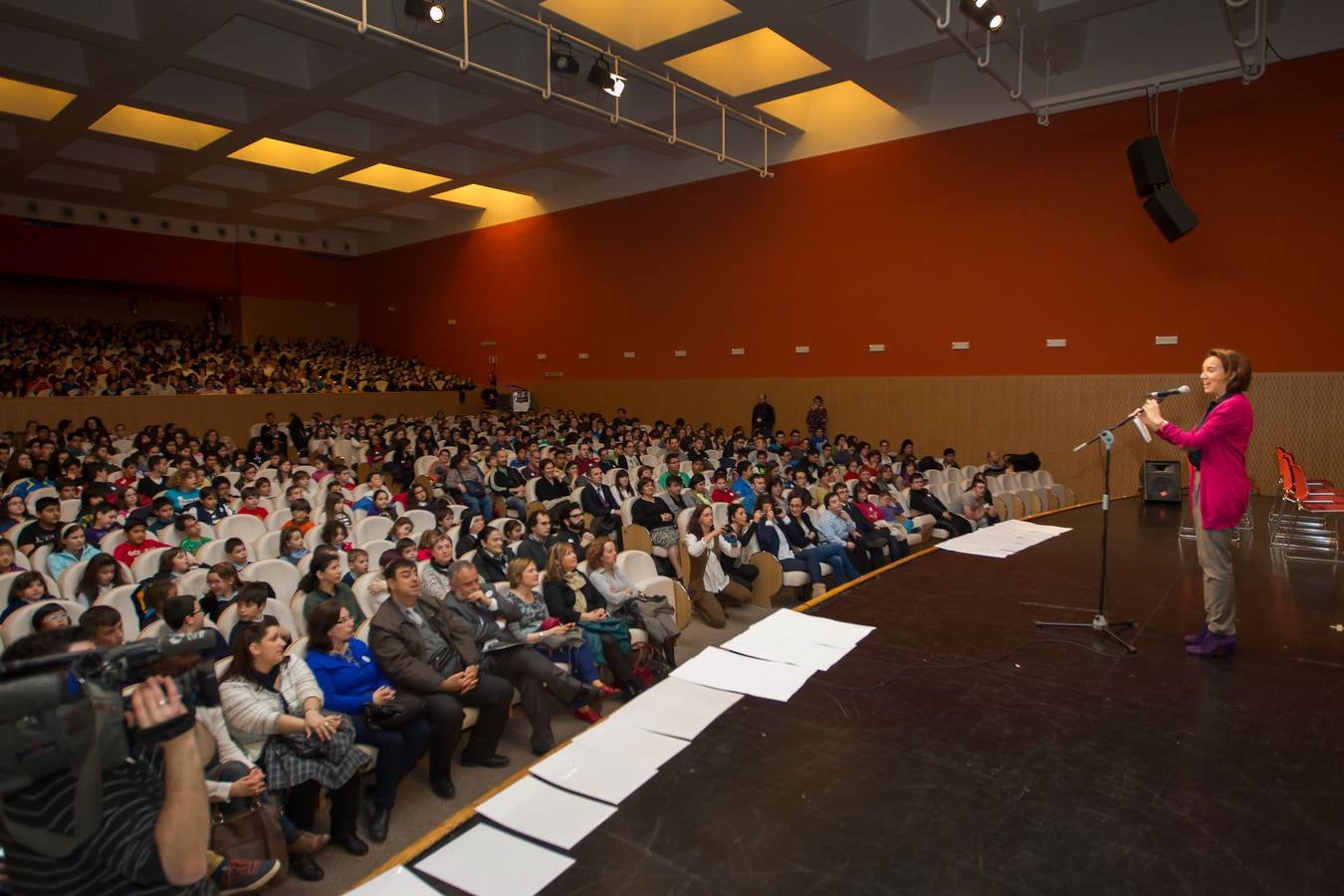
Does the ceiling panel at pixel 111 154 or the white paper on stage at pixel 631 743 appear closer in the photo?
the white paper on stage at pixel 631 743

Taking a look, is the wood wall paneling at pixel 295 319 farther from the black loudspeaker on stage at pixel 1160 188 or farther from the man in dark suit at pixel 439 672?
the black loudspeaker on stage at pixel 1160 188

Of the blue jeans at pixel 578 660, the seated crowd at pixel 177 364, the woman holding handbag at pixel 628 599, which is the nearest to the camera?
the blue jeans at pixel 578 660

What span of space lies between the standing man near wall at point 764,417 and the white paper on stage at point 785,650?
9914mm

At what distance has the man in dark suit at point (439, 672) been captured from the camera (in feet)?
11.7

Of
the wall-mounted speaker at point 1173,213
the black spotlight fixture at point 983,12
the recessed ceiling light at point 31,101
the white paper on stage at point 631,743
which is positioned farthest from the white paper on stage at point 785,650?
the recessed ceiling light at point 31,101

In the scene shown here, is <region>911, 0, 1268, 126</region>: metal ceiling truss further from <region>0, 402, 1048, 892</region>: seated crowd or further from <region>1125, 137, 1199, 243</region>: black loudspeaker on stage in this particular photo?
<region>0, 402, 1048, 892</region>: seated crowd

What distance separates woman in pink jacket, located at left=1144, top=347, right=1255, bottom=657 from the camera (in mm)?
3350

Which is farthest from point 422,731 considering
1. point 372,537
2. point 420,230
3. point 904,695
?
point 420,230

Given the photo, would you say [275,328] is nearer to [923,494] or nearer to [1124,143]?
[923,494]

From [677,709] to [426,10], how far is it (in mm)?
6981

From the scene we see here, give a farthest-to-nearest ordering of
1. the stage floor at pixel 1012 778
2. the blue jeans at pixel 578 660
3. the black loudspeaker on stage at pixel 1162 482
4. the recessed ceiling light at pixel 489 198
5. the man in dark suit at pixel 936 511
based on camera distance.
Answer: the recessed ceiling light at pixel 489 198 → the black loudspeaker on stage at pixel 1162 482 → the man in dark suit at pixel 936 511 → the blue jeans at pixel 578 660 → the stage floor at pixel 1012 778

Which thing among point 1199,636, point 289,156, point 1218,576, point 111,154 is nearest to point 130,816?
point 1218,576

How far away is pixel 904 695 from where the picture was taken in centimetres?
313

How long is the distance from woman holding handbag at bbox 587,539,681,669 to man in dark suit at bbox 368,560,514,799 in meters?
1.08
